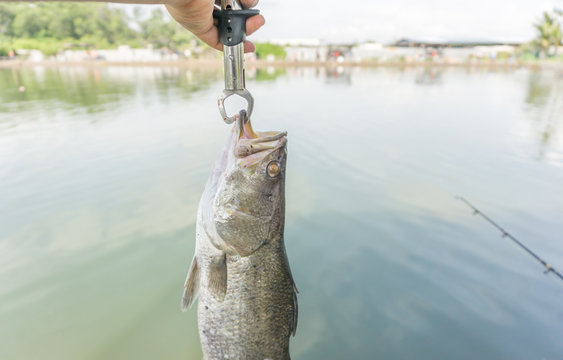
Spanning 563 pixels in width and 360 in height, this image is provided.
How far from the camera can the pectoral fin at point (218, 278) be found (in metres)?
1.71

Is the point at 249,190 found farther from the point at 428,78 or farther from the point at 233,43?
the point at 428,78

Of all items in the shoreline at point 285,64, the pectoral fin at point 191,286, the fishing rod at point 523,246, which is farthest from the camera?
the shoreline at point 285,64

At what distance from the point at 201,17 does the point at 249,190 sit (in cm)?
86

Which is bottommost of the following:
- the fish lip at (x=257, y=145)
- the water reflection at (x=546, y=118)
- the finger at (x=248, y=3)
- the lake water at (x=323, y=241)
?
the lake water at (x=323, y=241)

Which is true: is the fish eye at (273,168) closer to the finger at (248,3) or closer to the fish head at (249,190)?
the fish head at (249,190)

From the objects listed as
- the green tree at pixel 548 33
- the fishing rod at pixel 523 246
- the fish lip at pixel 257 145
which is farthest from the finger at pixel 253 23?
the green tree at pixel 548 33

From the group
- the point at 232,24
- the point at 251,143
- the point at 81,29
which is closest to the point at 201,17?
the point at 232,24

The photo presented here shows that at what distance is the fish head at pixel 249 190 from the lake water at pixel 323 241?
2125 mm

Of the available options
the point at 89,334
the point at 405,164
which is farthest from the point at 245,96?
the point at 405,164

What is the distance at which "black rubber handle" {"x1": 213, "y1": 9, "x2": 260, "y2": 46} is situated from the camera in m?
1.62

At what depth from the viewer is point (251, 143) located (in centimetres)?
174

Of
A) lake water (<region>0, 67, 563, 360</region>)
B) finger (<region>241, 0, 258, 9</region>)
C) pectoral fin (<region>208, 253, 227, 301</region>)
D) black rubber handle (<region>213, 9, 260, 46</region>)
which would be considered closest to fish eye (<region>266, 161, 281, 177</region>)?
pectoral fin (<region>208, 253, 227, 301</region>)

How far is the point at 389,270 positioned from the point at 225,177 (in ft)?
11.1

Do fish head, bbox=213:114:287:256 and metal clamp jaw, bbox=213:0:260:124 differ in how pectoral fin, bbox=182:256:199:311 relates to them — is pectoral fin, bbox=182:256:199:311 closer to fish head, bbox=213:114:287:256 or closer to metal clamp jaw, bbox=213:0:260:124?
fish head, bbox=213:114:287:256
